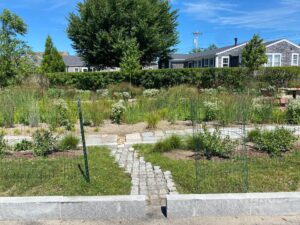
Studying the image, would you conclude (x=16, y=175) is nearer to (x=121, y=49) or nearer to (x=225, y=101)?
(x=225, y=101)

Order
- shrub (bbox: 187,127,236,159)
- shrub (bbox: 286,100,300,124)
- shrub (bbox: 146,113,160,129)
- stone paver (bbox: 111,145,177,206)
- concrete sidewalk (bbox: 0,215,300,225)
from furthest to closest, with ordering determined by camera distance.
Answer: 1. shrub (bbox: 286,100,300,124)
2. shrub (bbox: 146,113,160,129)
3. shrub (bbox: 187,127,236,159)
4. stone paver (bbox: 111,145,177,206)
5. concrete sidewalk (bbox: 0,215,300,225)

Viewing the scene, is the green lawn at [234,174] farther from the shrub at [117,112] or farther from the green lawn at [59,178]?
the shrub at [117,112]

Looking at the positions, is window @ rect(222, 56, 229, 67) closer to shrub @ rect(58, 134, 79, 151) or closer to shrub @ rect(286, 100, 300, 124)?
shrub @ rect(286, 100, 300, 124)

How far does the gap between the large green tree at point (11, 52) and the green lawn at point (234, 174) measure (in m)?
12.2

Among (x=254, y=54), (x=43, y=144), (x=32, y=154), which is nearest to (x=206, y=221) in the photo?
(x=43, y=144)

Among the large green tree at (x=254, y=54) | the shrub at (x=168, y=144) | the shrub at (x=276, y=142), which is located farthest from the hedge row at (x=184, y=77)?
the shrub at (x=168, y=144)

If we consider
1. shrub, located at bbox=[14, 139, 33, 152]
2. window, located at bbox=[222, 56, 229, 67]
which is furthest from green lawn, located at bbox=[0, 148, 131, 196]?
window, located at bbox=[222, 56, 229, 67]

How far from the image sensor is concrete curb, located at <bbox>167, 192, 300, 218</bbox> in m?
3.41

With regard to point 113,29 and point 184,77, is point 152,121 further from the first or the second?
point 113,29

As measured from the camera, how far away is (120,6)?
24578 mm

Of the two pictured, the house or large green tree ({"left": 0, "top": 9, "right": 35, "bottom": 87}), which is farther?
the house

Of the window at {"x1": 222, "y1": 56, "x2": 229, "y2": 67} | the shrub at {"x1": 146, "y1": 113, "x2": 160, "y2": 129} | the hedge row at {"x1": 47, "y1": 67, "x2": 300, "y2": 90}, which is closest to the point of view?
the shrub at {"x1": 146, "y1": 113, "x2": 160, "y2": 129}

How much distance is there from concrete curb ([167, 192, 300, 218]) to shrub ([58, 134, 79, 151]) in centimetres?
299

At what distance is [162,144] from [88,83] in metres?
17.1
